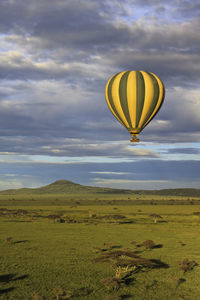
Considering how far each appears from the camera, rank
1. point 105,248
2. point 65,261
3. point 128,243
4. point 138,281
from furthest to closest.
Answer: point 128,243 < point 105,248 < point 65,261 < point 138,281

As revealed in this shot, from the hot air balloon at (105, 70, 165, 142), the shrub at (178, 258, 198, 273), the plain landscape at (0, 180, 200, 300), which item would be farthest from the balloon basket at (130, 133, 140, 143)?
the shrub at (178, 258, 198, 273)

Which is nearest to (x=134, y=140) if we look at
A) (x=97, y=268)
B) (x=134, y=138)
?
(x=134, y=138)

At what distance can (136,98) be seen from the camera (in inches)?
1438

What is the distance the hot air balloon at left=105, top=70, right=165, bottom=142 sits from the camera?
120 feet

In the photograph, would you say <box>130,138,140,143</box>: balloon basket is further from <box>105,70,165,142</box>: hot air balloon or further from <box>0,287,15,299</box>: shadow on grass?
<box>0,287,15,299</box>: shadow on grass

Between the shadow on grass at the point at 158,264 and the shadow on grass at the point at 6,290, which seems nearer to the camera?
the shadow on grass at the point at 6,290

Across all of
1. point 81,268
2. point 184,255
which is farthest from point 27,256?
point 184,255

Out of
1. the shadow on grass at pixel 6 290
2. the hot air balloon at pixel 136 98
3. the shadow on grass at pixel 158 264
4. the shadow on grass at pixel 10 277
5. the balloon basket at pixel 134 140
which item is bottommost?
the shadow on grass at pixel 158 264

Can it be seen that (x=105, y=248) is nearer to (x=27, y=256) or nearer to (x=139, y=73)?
(x=27, y=256)

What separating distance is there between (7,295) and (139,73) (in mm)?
28459

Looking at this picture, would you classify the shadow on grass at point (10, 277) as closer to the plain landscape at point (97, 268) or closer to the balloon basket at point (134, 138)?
the plain landscape at point (97, 268)

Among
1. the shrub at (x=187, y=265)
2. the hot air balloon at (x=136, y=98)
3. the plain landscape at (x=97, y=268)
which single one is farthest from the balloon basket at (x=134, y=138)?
the shrub at (x=187, y=265)

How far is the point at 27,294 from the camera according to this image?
13812 mm

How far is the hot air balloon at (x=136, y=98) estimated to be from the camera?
36469mm
